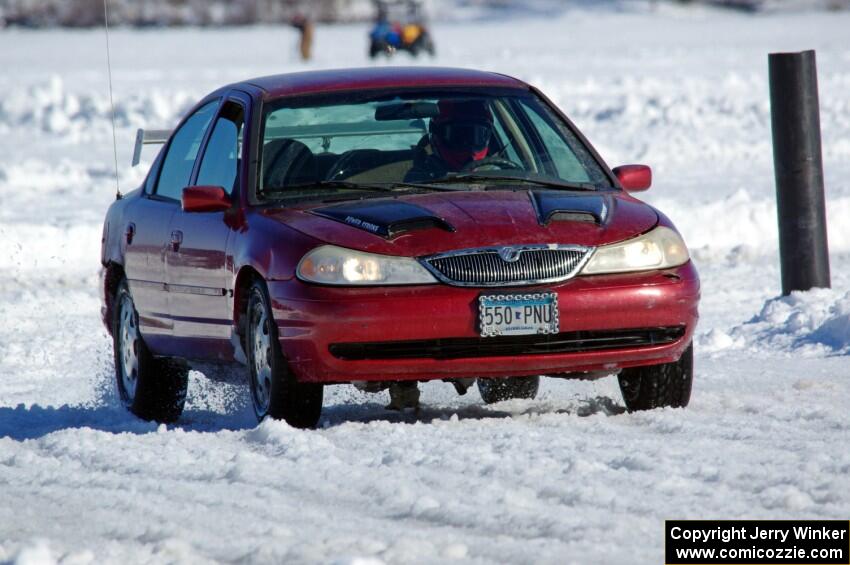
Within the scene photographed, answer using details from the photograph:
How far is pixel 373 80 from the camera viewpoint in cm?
722

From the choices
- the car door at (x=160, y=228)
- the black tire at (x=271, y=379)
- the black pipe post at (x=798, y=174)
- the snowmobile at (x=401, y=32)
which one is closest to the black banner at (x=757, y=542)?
the black tire at (x=271, y=379)

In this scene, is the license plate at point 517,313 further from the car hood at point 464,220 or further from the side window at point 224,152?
the side window at point 224,152

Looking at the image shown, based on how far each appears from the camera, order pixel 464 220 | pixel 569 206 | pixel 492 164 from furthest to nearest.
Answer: pixel 492 164 → pixel 569 206 → pixel 464 220

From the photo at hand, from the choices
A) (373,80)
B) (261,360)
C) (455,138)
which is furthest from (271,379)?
(373,80)

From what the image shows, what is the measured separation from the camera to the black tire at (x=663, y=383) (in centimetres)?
650

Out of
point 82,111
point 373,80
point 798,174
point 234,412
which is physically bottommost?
point 82,111

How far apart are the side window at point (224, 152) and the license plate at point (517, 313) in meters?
1.47

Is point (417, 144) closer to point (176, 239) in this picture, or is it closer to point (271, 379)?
point (176, 239)

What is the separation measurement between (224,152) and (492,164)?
1165 mm

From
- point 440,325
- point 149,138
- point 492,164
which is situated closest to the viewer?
point 440,325

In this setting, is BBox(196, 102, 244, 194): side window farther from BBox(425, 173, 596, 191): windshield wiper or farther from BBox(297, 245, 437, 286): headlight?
BBox(297, 245, 437, 286): headlight

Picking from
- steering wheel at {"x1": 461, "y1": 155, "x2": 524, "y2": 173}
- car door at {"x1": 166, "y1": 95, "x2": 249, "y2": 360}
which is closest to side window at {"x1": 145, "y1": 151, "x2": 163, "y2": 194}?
car door at {"x1": 166, "y1": 95, "x2": 249, "y2": 360}

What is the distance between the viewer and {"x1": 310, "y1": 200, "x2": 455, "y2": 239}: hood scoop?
607 cm

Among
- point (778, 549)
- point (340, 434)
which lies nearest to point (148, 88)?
point (340, 434)
